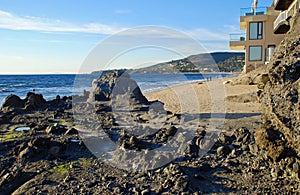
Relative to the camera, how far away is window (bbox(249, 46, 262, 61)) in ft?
99.8

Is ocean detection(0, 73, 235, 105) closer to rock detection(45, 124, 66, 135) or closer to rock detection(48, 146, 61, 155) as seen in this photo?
rock detection(45, 124, 66, 135)

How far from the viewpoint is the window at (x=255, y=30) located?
30.3 metres

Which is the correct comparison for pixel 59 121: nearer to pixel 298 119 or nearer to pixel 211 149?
pixel 211 149

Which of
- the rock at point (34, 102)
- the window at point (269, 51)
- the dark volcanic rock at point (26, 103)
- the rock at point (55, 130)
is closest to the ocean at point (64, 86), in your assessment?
the rock at point (34, 102)

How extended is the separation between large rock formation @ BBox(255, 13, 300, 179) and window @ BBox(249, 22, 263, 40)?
25.0 meters

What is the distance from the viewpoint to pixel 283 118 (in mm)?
6102

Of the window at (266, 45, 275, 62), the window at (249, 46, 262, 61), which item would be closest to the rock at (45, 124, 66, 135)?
the window at (266, 45, 275, 62)

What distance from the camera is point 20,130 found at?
11266mm

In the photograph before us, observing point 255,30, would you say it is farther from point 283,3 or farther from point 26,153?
point 26,153

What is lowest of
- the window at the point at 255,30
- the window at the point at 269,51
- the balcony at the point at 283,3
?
the window at the point at 269,51

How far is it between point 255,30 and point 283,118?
2694 centimetres

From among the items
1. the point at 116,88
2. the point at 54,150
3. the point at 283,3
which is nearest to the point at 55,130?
the point at 54,150

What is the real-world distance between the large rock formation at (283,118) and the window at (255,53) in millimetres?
24577

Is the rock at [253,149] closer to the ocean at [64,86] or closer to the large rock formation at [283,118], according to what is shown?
the large rock formation at [283,118]
